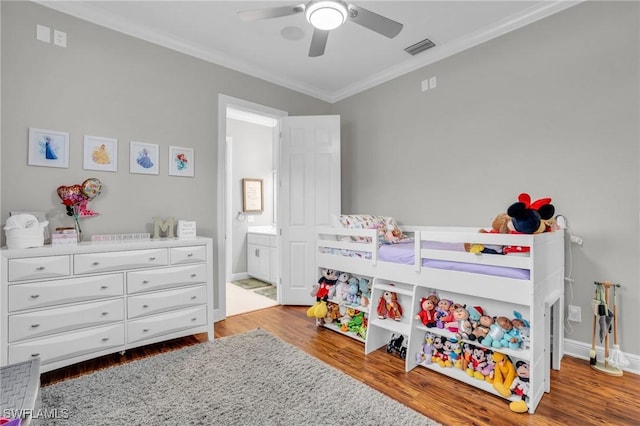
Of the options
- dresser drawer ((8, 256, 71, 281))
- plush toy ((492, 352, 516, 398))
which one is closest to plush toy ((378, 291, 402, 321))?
plush toy ((492, 352, 516, 398))

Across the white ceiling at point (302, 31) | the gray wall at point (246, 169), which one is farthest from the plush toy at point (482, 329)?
the gray wall at point (246, 169)

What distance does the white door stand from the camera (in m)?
3.82

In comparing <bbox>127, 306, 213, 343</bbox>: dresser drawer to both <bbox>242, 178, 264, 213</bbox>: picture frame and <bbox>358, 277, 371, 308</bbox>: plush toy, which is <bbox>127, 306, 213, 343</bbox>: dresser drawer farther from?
<bbox>242, 178, 264, 213</bbox>: picture frame

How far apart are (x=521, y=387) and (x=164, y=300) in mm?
2523

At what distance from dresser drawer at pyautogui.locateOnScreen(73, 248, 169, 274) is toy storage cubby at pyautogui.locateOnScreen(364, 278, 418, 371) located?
171 centimetres

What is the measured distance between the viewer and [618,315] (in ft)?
7.38

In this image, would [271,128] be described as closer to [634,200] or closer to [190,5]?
[190,5]

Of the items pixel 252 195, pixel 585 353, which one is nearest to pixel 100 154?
pixel 252 195

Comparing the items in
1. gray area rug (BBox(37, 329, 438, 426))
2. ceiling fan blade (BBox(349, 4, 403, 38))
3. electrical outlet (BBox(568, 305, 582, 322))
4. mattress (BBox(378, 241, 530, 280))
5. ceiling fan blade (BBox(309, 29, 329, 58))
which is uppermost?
ceiling fan blade (BBox(309, 29, 329, 58))

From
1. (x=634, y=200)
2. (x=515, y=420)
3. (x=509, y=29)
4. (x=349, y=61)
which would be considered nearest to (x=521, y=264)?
(x=515, y=420)

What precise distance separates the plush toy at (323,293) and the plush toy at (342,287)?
6 cm

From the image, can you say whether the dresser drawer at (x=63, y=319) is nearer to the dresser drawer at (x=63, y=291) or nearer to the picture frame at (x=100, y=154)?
the dresser drawer at (x=63, y=291)

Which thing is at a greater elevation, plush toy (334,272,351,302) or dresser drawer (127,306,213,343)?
plush toy (334,272,351,302)

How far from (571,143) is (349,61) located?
2.24 m
